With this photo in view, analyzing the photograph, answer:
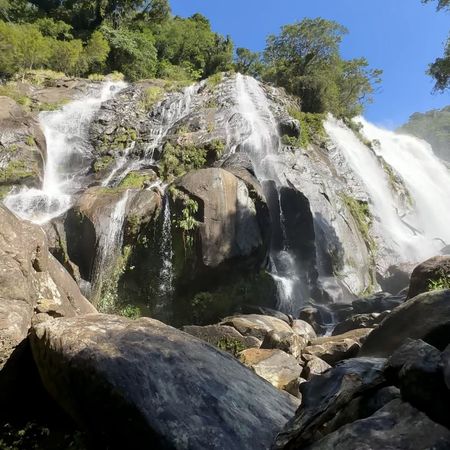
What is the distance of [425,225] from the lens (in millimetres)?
31828

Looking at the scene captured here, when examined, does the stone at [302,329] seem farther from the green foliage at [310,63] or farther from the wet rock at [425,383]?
the green foliage at [310,63]

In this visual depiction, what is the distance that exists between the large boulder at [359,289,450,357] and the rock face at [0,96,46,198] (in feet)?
49.5

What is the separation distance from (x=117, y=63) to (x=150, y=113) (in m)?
10.7

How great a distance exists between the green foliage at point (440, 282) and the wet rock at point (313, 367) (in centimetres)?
345

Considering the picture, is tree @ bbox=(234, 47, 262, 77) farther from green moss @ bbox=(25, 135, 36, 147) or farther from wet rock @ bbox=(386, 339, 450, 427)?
wet rock @ bbox=(386, 339, 450, 427)

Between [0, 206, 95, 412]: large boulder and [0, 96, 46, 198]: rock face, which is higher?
[0, 96, 46, 198]: rock face

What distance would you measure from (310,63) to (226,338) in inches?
1156

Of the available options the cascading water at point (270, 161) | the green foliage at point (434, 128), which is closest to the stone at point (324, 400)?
the cascading water at point (270, 161)

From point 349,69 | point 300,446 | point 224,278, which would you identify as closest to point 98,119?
point 224,278

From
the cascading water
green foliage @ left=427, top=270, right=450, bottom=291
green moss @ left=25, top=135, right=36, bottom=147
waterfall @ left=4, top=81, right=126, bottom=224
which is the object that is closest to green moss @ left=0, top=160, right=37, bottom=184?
waterfall @ left=4, top=81, right=126, bottom=224

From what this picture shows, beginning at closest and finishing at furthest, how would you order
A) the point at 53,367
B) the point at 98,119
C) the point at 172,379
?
the point at 172,379, the point at 53,367, the point at 98,119

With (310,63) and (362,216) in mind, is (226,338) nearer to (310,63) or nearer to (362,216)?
(362,216)

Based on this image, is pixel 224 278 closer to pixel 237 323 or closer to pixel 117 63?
pixel 237 323

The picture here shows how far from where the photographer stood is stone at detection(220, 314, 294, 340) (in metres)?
11.4
